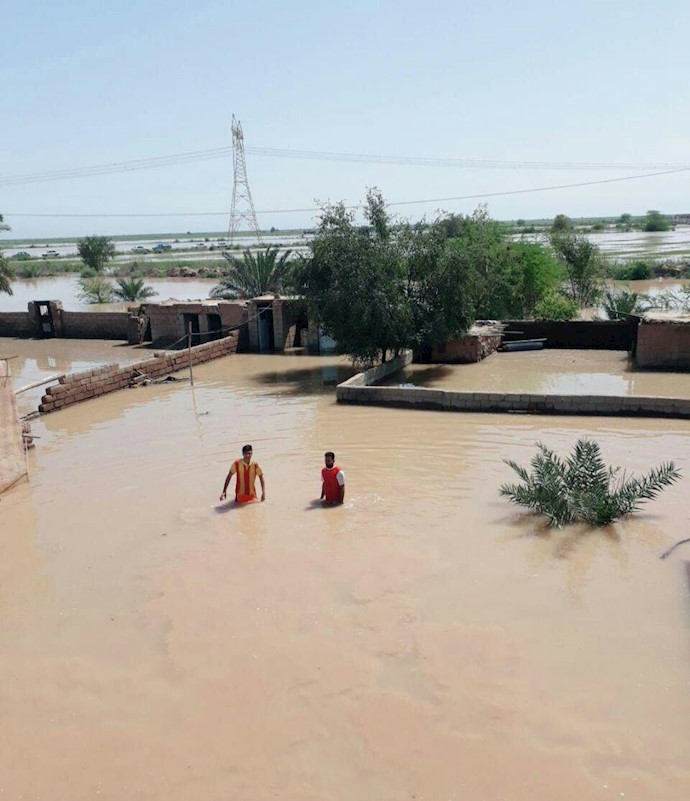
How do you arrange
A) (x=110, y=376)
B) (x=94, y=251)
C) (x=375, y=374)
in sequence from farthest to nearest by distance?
(x=94, y=251), (x=110, y=376), (x=375, y=374)

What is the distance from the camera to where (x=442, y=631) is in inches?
264

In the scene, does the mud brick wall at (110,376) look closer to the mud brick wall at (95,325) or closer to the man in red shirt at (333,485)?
the mud brick wall at (95,325)

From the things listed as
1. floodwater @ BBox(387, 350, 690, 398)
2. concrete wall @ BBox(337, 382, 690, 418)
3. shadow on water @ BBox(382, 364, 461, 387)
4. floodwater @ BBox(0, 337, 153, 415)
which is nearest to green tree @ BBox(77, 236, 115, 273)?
floodwater @ BBox(0, 337, 153, 415)

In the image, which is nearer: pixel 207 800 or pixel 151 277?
pixel 207 800

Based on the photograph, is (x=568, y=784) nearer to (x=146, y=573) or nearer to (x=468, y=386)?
(x=146, y=573)

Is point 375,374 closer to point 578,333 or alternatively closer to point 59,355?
point 578,333

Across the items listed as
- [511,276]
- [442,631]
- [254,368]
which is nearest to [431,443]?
[442,631]

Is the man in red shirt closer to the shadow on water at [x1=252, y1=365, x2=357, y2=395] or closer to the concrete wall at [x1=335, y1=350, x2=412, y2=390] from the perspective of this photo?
the concrete wall at [x1=335, y1=350, x2=412, y2=390]

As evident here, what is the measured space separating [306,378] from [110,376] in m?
5.24

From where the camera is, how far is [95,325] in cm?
3017

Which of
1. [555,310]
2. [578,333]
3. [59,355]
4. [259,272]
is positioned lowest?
[578,333]

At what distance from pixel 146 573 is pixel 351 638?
2764 millimetres

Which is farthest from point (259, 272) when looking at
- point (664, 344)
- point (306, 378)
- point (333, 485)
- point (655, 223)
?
point (655, 223)

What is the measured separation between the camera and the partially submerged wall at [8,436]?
37.5 feet
